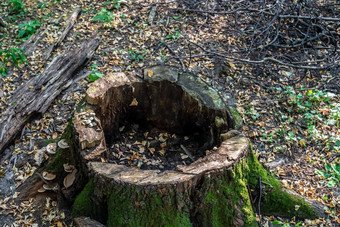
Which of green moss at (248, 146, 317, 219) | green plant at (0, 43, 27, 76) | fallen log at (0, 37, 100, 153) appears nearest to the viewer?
green moss at (248, 146, 317, 219)

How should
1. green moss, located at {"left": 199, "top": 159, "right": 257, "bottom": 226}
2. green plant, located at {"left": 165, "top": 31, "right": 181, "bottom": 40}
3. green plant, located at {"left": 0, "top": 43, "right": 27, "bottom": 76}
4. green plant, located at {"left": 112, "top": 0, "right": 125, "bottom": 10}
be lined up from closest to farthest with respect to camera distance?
green moss, located at {"left": 199, "top": 159, "right": 257, "bottom": 226} < green plant, located at {"left": 0, "top": 43, "right": 27, "bottom": 76} < green plant, located at {"left": 165, "top": 31, "right": 181, "bottom": 40} < green plant, located at {"left": 112, "top": 0, "right": 125, "bottom": 10}

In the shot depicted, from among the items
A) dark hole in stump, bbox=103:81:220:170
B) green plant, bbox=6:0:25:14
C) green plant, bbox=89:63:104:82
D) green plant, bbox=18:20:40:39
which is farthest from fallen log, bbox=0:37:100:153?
green plant, bbox=6:0:25:14

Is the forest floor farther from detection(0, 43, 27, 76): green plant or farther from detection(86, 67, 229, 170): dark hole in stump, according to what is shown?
detection(86, 67, 229, 170): dark hole in stump

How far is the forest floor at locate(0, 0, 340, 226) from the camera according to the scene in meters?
4.10

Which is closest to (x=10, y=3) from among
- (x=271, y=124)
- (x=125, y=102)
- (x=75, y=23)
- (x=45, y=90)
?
(x=75, y=23)

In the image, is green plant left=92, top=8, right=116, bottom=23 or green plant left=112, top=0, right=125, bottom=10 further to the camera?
green plant left=112, top=0, right=125, bottom=10

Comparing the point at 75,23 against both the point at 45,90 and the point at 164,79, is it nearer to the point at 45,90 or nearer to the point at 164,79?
the point at 45,90

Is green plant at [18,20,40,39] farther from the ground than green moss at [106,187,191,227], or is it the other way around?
green plant at [18,20,40,39]

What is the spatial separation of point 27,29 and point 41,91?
2.14 meters

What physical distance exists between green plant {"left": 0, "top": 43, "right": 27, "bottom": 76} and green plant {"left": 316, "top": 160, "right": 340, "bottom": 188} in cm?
493

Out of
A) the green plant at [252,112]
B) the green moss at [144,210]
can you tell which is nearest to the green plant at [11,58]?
the green moss at [144,210]

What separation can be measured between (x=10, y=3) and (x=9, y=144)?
4109 millimetres

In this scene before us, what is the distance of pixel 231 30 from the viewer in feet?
21.0

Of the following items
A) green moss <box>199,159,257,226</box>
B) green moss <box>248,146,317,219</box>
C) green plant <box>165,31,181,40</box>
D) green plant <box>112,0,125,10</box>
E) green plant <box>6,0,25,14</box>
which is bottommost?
green moss <box>248,146,317,219</box>
